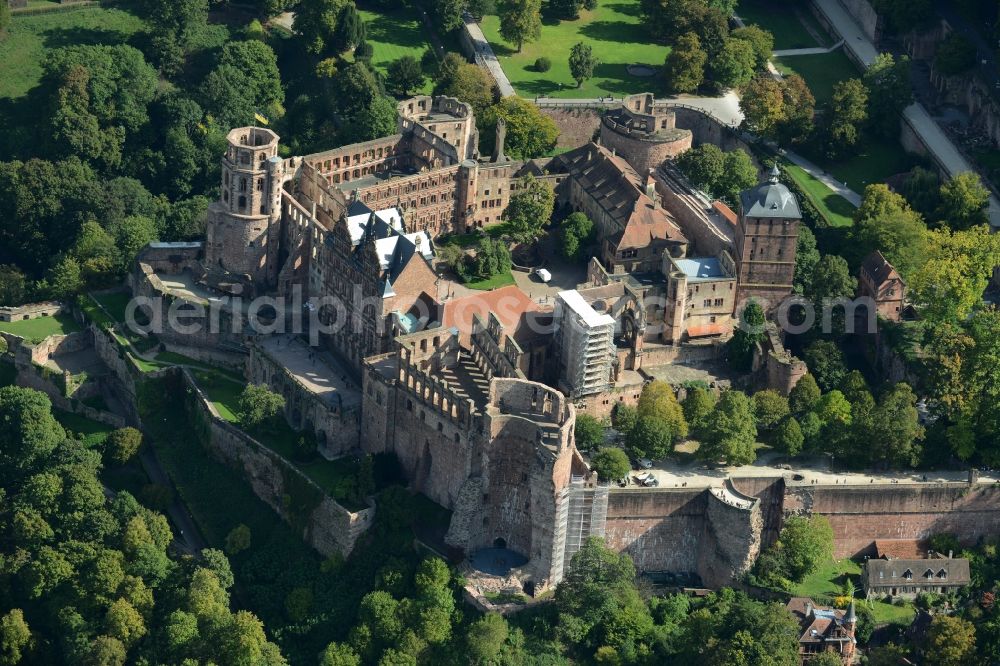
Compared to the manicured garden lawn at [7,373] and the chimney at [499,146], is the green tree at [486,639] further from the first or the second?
the chimney at [499,146]

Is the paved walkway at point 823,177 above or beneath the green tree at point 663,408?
above

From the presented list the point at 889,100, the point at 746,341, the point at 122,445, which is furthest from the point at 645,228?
the point at 122,445

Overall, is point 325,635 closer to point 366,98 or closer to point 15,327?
point 15,327

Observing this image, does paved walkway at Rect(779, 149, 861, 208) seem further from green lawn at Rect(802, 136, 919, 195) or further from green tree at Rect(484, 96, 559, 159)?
green tree at Rect(484, 96, 559, 159)

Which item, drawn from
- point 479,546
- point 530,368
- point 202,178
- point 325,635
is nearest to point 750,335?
point 530,368

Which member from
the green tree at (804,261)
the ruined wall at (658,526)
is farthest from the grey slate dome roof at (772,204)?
the ruined wall at (658,526)

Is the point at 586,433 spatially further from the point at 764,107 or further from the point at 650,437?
the point at 764,107
